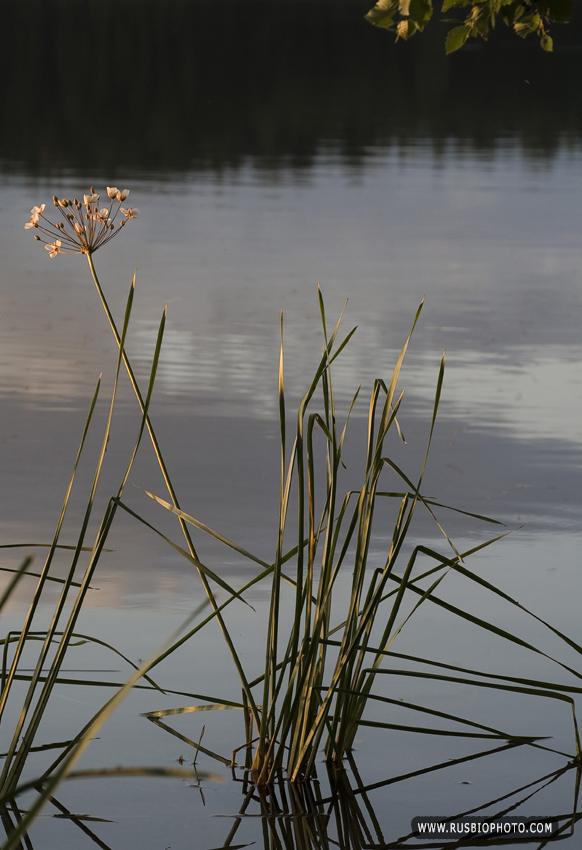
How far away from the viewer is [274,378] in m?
8.78

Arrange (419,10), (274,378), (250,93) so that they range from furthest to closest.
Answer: (250,93), (274,378), (419,10)

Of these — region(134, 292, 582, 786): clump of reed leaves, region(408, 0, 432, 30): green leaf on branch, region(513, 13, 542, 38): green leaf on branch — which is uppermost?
region(408, 0, 432, 30): green leaf on branch

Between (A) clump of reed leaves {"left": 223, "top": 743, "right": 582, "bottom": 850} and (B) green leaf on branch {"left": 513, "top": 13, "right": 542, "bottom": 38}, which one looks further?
(B) green leaf on branch {"left": 513, "top": 13, "right": 542, "bottom": 38}

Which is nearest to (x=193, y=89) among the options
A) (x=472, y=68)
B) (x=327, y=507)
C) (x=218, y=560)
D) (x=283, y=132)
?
(x=283, y=132)

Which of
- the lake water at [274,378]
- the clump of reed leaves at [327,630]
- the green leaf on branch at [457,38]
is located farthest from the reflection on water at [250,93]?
the clump of reed leaves at [327,630]

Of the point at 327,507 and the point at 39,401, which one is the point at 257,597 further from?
the point at 39,401

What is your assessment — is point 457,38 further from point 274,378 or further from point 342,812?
point 274,378

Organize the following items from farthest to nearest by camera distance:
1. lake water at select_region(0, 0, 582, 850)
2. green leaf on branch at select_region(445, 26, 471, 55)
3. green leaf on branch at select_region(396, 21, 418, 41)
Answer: lake water at select_region(0, 0, 582, 850) → green leaf on branch at select_region(445, 26, 471, 55) → green leaf on branch at select_region(396, 21, 418, 41)

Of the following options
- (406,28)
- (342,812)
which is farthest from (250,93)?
(342,812)

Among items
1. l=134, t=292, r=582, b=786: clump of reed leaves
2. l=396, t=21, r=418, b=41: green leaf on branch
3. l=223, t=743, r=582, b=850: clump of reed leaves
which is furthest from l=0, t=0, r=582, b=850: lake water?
l=396, t=21, r=418, b=41: green leaf on branch

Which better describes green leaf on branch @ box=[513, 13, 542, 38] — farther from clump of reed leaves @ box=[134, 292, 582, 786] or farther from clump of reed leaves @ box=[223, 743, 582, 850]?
clump of reed leaves @ box=[223, 743, 582, 850]

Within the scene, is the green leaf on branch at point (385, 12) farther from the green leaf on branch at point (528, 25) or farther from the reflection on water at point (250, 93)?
the reflection on water at point (250, 93)

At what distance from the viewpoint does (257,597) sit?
5023mm

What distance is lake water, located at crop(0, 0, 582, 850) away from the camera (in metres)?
3.75
